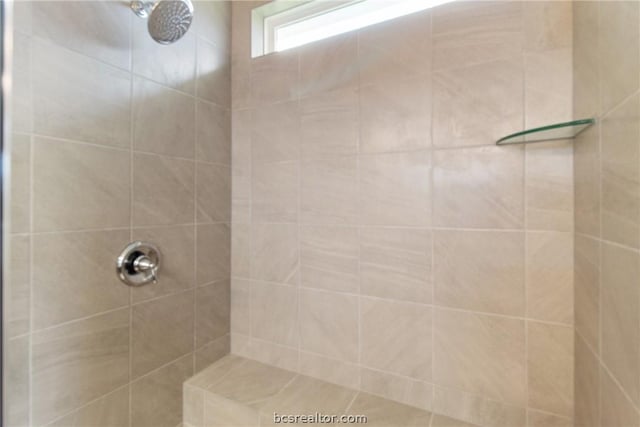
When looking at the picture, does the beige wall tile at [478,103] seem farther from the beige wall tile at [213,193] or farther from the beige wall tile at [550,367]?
the beige wall tile at [213,193]

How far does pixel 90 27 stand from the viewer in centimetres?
83

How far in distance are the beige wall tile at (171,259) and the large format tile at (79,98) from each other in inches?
11.9

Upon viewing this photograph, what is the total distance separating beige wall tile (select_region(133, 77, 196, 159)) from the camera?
3.13 feet

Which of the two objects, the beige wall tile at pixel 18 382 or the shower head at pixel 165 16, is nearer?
the beige wall tile at pixel 18 382

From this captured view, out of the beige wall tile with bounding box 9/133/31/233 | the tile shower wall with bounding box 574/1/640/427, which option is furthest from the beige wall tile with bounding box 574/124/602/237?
the beige wall tile with bounding box 9/133/31/233

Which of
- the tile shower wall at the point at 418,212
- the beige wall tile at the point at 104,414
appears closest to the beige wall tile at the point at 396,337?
the tile shower wall at the point at 418,212

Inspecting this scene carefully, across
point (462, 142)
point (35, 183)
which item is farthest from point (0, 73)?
point (462, 142)

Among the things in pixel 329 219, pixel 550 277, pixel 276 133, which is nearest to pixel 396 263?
pixel 329 219

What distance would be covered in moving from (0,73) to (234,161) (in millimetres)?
998

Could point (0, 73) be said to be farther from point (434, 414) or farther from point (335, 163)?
point (434, 414)

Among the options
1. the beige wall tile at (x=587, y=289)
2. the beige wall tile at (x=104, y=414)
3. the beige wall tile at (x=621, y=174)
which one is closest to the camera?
the beige wall tile at (x=621, y=174)

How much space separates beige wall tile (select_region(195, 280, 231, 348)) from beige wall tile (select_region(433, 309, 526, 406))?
0.85 metres

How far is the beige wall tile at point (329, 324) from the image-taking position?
1.07 m

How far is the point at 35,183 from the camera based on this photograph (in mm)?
721
